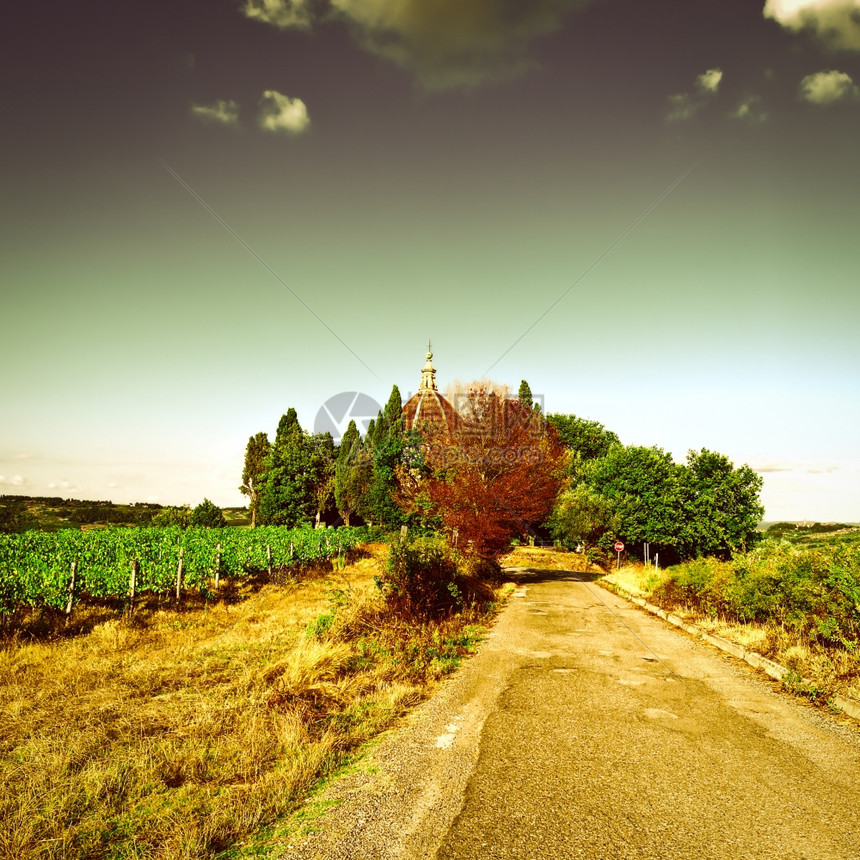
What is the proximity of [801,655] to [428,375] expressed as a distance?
6740 cm

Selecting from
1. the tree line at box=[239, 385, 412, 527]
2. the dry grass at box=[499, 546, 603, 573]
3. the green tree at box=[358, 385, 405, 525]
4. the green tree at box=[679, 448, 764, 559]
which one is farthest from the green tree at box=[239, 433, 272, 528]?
the green tree at box=[679, 448, 764, 559]

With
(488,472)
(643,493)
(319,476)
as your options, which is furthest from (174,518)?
(643,493)

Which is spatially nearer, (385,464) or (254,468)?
(385,464)

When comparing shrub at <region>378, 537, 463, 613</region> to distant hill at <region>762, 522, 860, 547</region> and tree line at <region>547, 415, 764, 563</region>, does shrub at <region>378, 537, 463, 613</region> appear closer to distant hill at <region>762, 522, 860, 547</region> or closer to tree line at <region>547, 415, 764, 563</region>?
distant hill at <region>762, 522, 860, 547</region>

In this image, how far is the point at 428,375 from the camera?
74.2m

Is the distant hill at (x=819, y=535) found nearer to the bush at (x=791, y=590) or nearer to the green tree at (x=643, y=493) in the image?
the bush at (x=791, y=590)

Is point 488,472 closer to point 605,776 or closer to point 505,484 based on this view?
point 505,484

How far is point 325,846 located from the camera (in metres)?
3.69

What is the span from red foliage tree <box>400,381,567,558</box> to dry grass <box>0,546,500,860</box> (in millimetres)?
7831

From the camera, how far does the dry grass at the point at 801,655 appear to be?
7.08m

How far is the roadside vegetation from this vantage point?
7.59m

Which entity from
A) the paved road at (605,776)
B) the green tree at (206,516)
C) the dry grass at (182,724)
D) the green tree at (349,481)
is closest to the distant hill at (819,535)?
the paved road at (605,776)

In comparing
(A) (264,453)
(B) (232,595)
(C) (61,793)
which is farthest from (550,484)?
(A) (264,453)

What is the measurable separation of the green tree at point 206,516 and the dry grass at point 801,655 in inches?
1931
